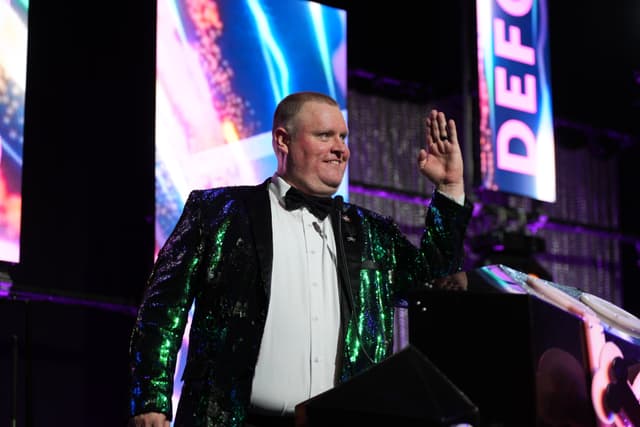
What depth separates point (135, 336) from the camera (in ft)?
8.21

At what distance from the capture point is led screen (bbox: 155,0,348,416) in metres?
4.27

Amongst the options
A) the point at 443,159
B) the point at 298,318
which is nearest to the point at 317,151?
the point at 443,159

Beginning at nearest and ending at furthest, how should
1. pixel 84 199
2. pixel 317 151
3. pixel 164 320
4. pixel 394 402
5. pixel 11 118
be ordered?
pixel 394 402, pixel 164 320, pixel 317 151, pixel 11 118, pixel 84 199

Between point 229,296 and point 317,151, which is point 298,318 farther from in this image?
point 317,151

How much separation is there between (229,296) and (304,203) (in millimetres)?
360

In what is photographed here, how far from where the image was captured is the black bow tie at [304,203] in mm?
2748

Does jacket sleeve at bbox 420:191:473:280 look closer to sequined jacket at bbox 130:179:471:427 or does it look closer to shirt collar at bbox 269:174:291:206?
sequined jacket at bbox 130:179:471:427

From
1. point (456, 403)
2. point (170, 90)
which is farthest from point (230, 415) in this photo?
point (170, 90)

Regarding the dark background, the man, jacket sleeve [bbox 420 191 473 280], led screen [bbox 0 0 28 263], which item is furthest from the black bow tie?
the dark background

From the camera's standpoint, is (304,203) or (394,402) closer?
(394,402)

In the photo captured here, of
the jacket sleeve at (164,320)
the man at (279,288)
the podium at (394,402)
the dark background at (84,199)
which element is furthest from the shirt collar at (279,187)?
the dark background at (84,199)

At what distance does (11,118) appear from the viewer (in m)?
3.87

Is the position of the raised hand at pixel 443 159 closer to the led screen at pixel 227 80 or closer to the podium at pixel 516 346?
the podium at pixel 516 346

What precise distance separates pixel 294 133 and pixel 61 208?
1.91 m
